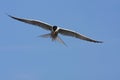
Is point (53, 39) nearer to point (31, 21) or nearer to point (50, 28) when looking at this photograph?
point (50, 28)

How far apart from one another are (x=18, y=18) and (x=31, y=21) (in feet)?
4.47

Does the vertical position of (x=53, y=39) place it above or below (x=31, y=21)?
below

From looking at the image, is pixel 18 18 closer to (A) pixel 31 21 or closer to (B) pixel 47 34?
(A) pixel 31 21

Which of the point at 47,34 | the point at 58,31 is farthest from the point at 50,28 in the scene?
the point at 47,34

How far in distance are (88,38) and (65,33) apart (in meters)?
1.96

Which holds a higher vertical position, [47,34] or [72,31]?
[72,31]

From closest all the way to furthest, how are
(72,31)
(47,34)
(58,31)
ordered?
(47,34), (58,31), (72,31)

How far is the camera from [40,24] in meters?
21.0

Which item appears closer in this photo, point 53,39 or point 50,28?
point 53,39

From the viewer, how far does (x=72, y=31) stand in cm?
2122

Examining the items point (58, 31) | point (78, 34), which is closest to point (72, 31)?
point (78, 34)

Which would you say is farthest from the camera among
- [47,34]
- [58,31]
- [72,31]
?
[72,31]

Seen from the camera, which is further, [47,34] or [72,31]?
[72,31]

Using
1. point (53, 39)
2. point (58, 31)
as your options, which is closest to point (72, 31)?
point (58, 31)
